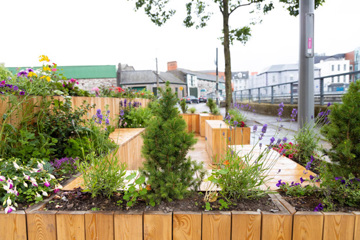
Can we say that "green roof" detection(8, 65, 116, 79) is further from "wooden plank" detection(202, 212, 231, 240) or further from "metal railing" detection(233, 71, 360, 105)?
"wooden plank" detection(202, 212, 231, 240)

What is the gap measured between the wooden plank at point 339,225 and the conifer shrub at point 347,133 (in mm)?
309

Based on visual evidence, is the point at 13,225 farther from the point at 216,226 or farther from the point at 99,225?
the point at 216,226

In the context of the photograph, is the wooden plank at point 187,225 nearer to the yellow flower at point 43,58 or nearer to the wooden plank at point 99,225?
the wooden plank at point 99,225

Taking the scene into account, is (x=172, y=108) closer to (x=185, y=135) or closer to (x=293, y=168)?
(x=185, y=135)

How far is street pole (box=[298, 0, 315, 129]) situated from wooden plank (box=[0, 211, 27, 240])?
10.4 feet

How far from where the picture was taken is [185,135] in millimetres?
1477

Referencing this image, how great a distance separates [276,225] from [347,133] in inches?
27.5

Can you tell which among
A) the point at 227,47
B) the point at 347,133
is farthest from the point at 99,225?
the point at 227,47

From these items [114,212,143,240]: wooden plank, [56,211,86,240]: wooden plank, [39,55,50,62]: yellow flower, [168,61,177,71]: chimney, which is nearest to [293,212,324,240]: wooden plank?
[114,212,143,240]: wooden plank

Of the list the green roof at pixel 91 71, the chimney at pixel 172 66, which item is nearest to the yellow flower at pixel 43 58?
the green roof at pixel 91 71

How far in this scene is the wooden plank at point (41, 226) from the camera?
139 centimetres

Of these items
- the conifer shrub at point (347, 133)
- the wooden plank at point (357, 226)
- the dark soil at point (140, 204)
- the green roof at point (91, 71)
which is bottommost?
the wooden plank at point (357, 226)

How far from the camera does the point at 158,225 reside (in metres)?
1.36

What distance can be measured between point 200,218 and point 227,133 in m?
3.08
